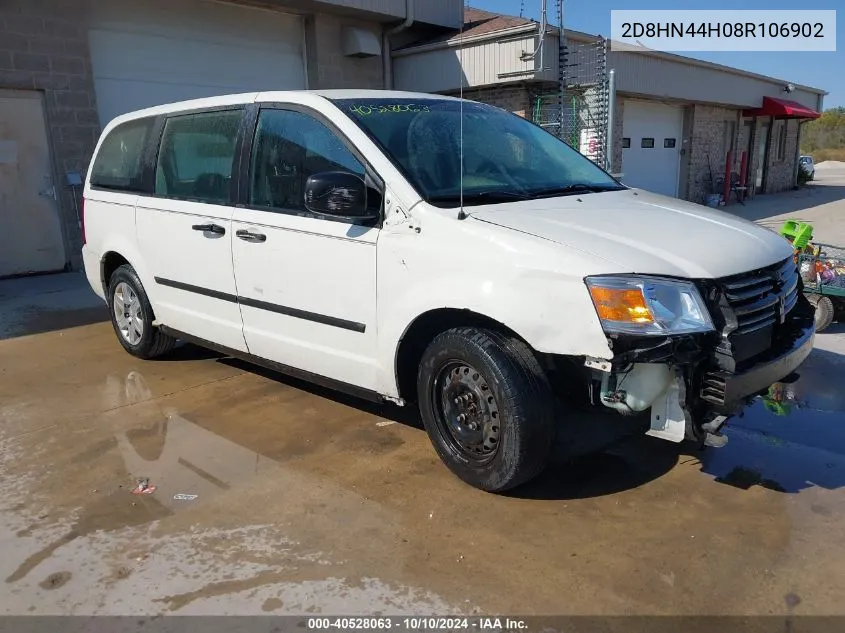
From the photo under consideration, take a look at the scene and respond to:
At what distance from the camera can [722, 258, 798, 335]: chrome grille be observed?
301 cm

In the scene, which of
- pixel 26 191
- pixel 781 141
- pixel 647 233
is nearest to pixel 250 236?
pixel 647 233

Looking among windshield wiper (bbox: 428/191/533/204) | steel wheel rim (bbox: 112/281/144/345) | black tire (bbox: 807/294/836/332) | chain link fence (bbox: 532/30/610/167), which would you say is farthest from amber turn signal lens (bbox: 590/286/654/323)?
chain link fence (bbox: 532/30/610/167)

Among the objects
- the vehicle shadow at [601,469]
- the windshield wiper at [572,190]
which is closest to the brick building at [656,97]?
the windshield wiper at [572,190]

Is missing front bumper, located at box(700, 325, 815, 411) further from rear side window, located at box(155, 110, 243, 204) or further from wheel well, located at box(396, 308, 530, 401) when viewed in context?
rear side window, located at box(155, 110, 243, 204)

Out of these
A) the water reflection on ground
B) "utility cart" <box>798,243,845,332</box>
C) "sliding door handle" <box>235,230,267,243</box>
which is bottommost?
the water reflection on ground

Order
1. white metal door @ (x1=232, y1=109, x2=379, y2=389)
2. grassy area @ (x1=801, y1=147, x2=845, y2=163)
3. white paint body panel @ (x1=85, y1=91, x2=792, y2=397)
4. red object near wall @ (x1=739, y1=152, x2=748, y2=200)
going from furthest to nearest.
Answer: grassy area @ (x1=801, y1=147, x2=845, y2=163)
red object near wall @ (x1=739, y1=152, x2=748, y2=200)
white metal door @ (x1=232, y1=109, x2=379, y2=389)
white paint body panel @ (x1=85, y1=91, x2=792, y2=397)

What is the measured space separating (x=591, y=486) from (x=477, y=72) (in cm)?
1028

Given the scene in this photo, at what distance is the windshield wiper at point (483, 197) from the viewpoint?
11.3ft

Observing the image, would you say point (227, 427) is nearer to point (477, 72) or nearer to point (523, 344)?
point (523, 344)

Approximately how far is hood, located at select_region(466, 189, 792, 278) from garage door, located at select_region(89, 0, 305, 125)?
8794mm

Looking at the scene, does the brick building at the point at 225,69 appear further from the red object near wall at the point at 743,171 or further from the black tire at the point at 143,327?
the red object near wall at the point at 743,171

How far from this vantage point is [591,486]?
3.47m

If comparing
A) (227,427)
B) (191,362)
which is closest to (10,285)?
(191,362)

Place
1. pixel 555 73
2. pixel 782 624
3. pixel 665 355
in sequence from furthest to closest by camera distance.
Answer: pixel 555 73, pixel 665 355, pixel 782 624
